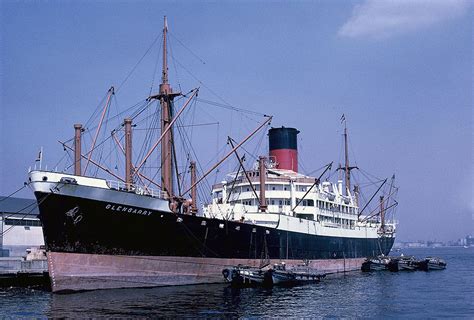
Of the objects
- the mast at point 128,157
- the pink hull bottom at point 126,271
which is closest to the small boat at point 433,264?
the pink hull bottom at point 126,271

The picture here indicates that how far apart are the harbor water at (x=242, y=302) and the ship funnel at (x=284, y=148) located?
18.8 m

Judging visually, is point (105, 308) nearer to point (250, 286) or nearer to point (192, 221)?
point (192, 221)

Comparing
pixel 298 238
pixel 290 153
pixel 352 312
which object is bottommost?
pixel 352 312

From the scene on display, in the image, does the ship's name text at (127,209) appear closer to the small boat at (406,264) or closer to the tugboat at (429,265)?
the small boat at (406,264)

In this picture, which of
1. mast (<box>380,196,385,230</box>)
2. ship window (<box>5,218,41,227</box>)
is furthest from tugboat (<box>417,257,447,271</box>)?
ship window (<box>5,218,41,227</box>)

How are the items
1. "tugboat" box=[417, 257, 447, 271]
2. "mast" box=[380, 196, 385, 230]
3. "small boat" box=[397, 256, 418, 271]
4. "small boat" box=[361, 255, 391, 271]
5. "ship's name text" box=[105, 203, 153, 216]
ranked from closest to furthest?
"ship's name text" box=[105, 203, 153, 216], "small boat" box=[361, 255, 391, 271], "small boat" box=[397, 256, 418, 271], "tugboat" box=[417, 257, 447, 271], "mast" box=[380, 196, 385, 230]

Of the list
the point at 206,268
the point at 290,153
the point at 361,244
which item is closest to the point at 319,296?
the point at 206,268

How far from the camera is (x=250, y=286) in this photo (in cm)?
3744

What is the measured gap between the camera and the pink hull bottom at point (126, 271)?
30.8m

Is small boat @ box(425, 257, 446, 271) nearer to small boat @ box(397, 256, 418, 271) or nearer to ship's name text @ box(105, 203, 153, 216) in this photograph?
small boat @ box(397, 256, 418, 271)

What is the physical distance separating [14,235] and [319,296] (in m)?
39.7

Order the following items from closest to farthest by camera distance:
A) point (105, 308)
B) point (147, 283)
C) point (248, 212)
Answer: point (105, 308)
point (147, 283)
point (248, 212)

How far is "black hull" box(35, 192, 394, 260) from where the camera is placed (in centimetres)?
3089

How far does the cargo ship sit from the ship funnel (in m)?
1.81
